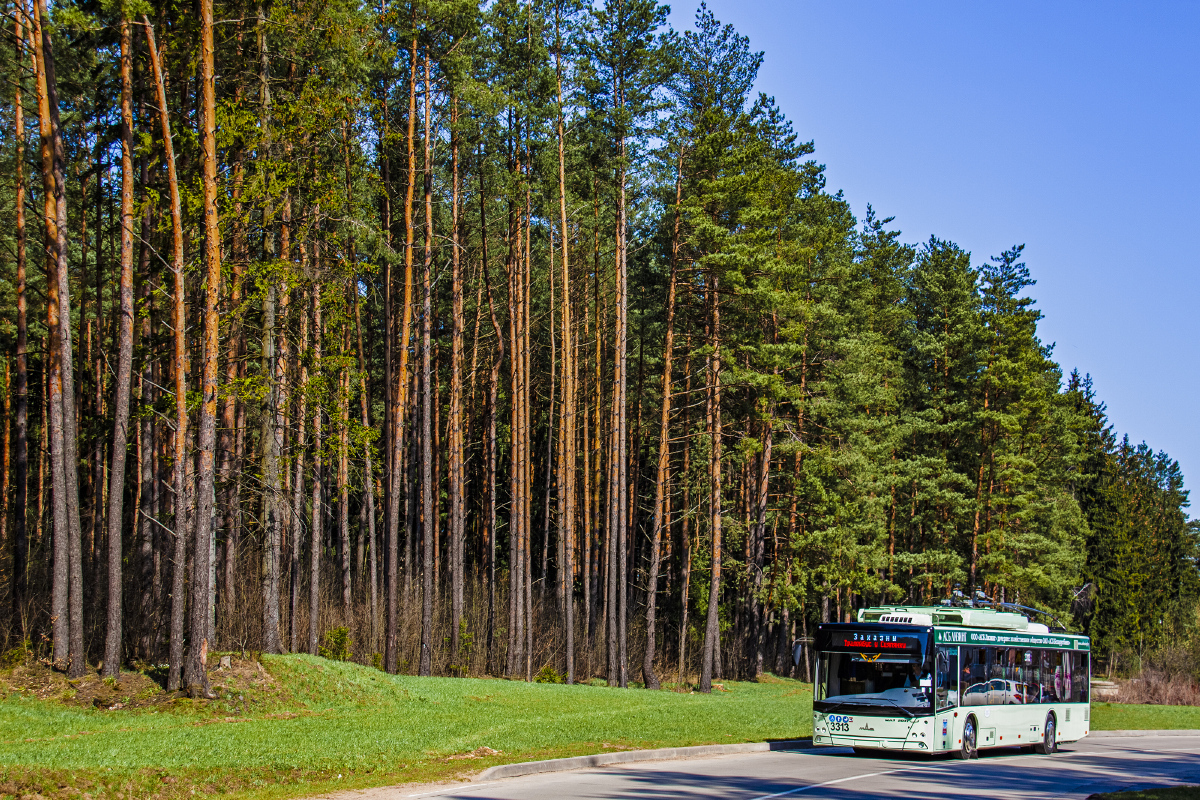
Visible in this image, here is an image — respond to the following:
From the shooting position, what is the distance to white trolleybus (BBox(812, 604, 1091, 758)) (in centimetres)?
1922

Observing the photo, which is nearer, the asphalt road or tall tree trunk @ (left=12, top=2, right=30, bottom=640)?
the asphalt road

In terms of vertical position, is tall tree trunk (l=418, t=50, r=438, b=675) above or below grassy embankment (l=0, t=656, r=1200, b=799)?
above

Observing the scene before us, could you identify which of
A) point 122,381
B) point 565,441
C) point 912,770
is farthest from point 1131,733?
point 122,381

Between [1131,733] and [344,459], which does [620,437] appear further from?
[1131,733]

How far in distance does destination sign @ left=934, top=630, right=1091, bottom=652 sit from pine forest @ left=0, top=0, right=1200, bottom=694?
463 inches

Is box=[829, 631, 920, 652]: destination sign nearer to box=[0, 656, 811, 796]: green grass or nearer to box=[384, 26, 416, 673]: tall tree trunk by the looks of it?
box=[0, 656, 811, 796]: green grass

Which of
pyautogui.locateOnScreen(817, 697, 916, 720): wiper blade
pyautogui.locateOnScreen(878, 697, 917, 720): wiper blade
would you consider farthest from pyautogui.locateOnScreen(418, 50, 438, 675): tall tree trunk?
pyautogui.locateOnScreen(878, 697, 917, 720): wiper blade

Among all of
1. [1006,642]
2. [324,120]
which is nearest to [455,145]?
[324,120]

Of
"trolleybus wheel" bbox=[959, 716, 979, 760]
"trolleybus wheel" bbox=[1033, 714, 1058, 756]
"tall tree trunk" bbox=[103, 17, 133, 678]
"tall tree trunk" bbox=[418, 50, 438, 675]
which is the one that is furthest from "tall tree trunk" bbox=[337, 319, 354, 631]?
"trolleybus wheel" bbox=[1033, 714, 1058, 756]

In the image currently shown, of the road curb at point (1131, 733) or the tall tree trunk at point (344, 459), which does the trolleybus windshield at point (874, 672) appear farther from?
the road curb at point (1131, 733)

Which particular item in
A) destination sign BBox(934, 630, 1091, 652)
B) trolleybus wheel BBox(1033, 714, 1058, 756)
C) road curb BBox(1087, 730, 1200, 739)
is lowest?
road curb BBox(1087, 730, 1200, 739)

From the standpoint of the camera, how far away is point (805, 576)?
134ft

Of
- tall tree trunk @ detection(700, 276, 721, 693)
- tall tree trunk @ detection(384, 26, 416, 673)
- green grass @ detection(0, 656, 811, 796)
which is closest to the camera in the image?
green grass @ detection(0, 656, 811, 796)

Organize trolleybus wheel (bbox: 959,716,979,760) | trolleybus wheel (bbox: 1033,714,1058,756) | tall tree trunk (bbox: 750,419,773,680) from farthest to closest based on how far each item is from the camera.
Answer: tall tree trunk (bbox: 750,419,773,680), trolleybus wheel (bbox: 1033,714,1058,756), trolleybus wheel (bbox: 959,716,979,760)
